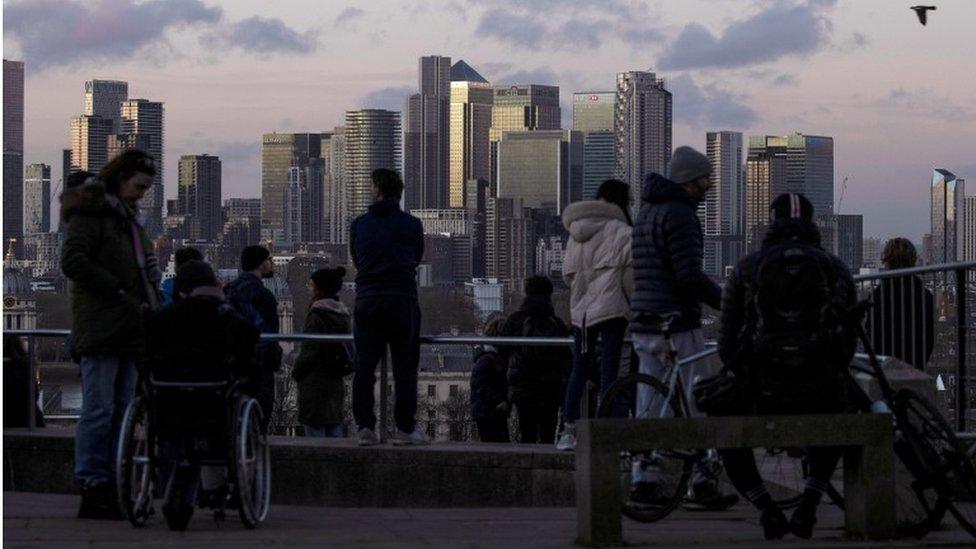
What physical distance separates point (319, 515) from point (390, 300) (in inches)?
77.6

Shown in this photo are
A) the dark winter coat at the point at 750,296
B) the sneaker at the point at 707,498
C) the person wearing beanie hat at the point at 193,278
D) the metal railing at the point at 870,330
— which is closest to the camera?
the dark winter coat at the point at 750,296

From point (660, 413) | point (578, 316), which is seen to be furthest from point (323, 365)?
point (660, 413)

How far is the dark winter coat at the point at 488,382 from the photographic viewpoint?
1529 centimetres

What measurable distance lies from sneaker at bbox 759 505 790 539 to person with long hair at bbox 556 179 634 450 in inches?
111

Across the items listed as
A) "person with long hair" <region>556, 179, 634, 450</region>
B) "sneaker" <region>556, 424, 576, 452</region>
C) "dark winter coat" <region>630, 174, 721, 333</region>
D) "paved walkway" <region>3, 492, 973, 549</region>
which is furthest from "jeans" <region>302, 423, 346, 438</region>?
"dark winter coat" <region>630, 174, 721, 333</region>

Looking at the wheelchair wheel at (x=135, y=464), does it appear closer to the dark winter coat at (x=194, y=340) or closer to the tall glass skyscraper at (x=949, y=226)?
the dark winter coat at (x=194, y=340)

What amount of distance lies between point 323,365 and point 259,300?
1.01 metres

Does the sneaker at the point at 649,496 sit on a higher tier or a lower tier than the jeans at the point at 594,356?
lower

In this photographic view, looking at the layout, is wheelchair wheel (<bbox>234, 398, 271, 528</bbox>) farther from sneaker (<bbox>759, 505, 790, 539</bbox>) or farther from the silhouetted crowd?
sneaker (<bbox>759, 505, 790, 539</bbox>)

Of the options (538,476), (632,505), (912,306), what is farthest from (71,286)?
(912,306)

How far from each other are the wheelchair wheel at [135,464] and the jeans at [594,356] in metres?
2.72

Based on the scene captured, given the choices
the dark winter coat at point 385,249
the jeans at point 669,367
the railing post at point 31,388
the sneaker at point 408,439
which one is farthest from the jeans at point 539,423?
the jeans at point 669,367

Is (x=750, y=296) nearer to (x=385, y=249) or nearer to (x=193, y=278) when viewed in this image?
(x=193, y=278)

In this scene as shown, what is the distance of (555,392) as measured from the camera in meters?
14.6
